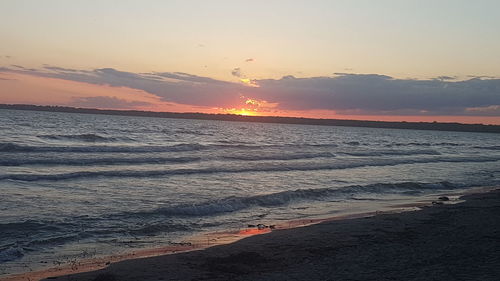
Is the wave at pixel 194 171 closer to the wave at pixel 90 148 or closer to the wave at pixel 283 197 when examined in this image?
the wave at pixel 283 197

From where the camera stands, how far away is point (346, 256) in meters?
9.95

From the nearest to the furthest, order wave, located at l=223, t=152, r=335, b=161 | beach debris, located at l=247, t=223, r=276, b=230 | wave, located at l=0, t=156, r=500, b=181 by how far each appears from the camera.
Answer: beach debris, located at l=247, t=223, r=276, b=230 < wave, located at l=0, t=156, r=500, b=181 < wave, located at l=223, t=152, r=335, b=161

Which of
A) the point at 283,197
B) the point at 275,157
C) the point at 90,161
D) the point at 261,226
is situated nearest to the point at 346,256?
the point at 261,226

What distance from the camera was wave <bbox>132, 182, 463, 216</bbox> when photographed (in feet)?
51.3

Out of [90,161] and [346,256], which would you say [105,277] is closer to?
[346,256]

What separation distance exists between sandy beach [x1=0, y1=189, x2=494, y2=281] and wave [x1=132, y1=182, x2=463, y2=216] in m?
3.89

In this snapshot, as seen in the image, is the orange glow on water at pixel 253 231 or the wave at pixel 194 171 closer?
the orange glow on water at pixel 253 231

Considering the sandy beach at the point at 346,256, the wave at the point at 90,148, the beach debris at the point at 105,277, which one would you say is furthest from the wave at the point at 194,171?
the beach debris at the point at 105,277

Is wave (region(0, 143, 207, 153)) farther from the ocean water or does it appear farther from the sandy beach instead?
the sandy beach

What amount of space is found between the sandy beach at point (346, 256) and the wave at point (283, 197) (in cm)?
389

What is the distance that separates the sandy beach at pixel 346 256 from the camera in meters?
8.52

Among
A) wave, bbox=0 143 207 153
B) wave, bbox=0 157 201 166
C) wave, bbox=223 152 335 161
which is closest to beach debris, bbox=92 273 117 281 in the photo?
wave, bbox=0 157 201 166

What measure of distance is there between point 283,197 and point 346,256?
9382 mm

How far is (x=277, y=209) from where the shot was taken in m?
17.2
